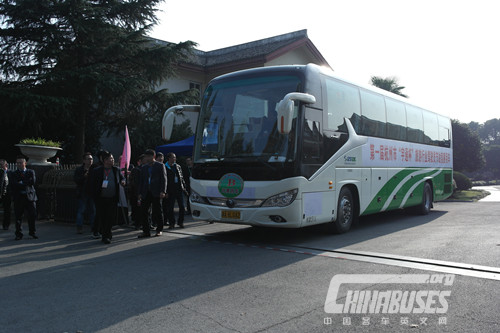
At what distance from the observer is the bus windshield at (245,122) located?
7.97m

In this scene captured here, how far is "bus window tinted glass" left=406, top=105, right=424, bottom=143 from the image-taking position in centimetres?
1276

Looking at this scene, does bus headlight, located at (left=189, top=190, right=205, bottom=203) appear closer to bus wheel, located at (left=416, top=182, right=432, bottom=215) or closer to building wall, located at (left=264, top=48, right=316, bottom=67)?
bus wheel, located at (left=416, top=182, right=432, bottom=215)

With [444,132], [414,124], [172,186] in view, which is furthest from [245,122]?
[444,132]

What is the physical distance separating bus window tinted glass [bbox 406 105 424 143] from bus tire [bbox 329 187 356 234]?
4134mm

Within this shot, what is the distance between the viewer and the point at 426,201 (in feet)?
46.7

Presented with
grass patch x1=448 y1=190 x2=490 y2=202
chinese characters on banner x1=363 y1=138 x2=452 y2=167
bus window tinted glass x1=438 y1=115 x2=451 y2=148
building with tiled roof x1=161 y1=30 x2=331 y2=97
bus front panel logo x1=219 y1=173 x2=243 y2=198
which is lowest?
grass patch x1=448 y1=190 x2=490 y2=202


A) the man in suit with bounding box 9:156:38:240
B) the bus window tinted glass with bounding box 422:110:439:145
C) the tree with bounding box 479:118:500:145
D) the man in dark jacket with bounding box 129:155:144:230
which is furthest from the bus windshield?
the tree with bounding box 479:118:500:145

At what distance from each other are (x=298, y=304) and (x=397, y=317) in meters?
1.01

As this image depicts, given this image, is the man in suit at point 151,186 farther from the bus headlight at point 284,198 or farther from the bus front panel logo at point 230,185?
the bus headlight at point 284,198

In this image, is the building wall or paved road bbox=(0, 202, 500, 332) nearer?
paved road bbox=(0, 202, 500, 332)

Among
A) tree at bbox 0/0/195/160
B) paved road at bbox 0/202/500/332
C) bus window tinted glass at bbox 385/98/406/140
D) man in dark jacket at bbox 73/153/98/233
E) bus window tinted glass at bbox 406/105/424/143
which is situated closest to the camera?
paved road at bbox 0/202/500/332

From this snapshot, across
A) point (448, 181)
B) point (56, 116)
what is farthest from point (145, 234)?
point (448, 181)

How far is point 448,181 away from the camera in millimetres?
16141

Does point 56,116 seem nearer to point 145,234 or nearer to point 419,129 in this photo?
point 145,234
